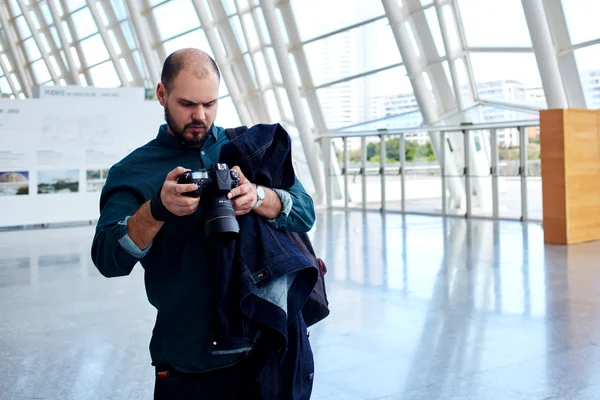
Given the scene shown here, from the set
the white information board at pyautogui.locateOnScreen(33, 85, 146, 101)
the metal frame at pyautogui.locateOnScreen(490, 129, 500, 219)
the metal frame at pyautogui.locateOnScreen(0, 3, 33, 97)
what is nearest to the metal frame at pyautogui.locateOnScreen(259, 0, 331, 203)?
the white information board at pyautogui.locateOnScreen(33, 85, 146, 101)

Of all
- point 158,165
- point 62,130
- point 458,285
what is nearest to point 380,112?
point 62,130

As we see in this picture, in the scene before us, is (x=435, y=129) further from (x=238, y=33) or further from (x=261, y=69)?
(x=238, y=33)

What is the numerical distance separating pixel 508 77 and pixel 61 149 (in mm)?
10932

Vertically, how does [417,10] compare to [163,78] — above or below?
above

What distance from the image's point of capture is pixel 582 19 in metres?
15.6

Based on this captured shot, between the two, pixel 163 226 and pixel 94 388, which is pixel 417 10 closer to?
pixel 94 388

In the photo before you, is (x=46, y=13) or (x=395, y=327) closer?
(x=395, y=327)

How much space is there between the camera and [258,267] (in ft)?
6.42

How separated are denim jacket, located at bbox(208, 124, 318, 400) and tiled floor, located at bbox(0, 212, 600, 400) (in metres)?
3.08

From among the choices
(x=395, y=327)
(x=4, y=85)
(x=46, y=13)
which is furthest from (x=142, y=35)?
(x=4, y=85)

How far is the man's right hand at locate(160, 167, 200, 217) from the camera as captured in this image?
5.82 feet

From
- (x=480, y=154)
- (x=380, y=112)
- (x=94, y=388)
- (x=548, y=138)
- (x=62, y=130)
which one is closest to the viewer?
(x=94, y=388)

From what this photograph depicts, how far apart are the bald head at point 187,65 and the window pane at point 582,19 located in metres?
15.0

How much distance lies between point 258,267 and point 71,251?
12411 mm
